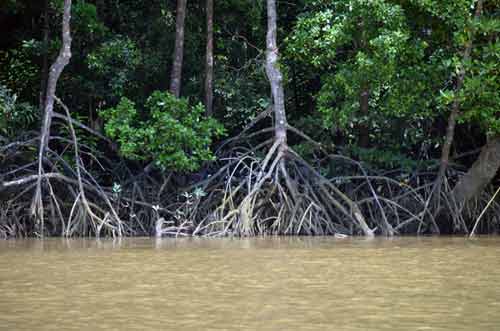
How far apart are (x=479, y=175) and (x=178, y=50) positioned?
14.3 ft

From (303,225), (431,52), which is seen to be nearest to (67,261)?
(303,225)

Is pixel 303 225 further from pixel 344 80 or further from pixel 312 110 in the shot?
pixel 312 110

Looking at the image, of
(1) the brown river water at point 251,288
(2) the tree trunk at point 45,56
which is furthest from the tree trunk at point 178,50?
(1) the brown river water at point 251,288

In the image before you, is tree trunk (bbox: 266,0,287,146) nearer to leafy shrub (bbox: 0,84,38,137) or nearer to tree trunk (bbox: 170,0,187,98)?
tree trunk (bbox: 170,0,187,98)

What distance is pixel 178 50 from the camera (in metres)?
13.6

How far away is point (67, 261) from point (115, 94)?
6337 mm

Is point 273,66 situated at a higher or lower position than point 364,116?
higher

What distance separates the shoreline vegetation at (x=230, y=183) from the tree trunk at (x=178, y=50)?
16 mm

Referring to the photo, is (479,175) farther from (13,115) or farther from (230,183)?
(13,115)

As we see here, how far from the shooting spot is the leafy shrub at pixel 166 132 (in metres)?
12.9

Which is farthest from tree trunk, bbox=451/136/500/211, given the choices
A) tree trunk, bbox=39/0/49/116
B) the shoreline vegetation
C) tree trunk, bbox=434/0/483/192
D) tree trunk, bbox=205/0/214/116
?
tree trunk, bbox=39/0/49/116

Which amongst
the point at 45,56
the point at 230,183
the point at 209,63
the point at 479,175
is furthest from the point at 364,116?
the point at 45,56

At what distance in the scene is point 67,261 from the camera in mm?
8078

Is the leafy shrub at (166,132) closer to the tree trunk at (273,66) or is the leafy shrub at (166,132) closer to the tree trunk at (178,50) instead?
the tree trunk at (178,50)
